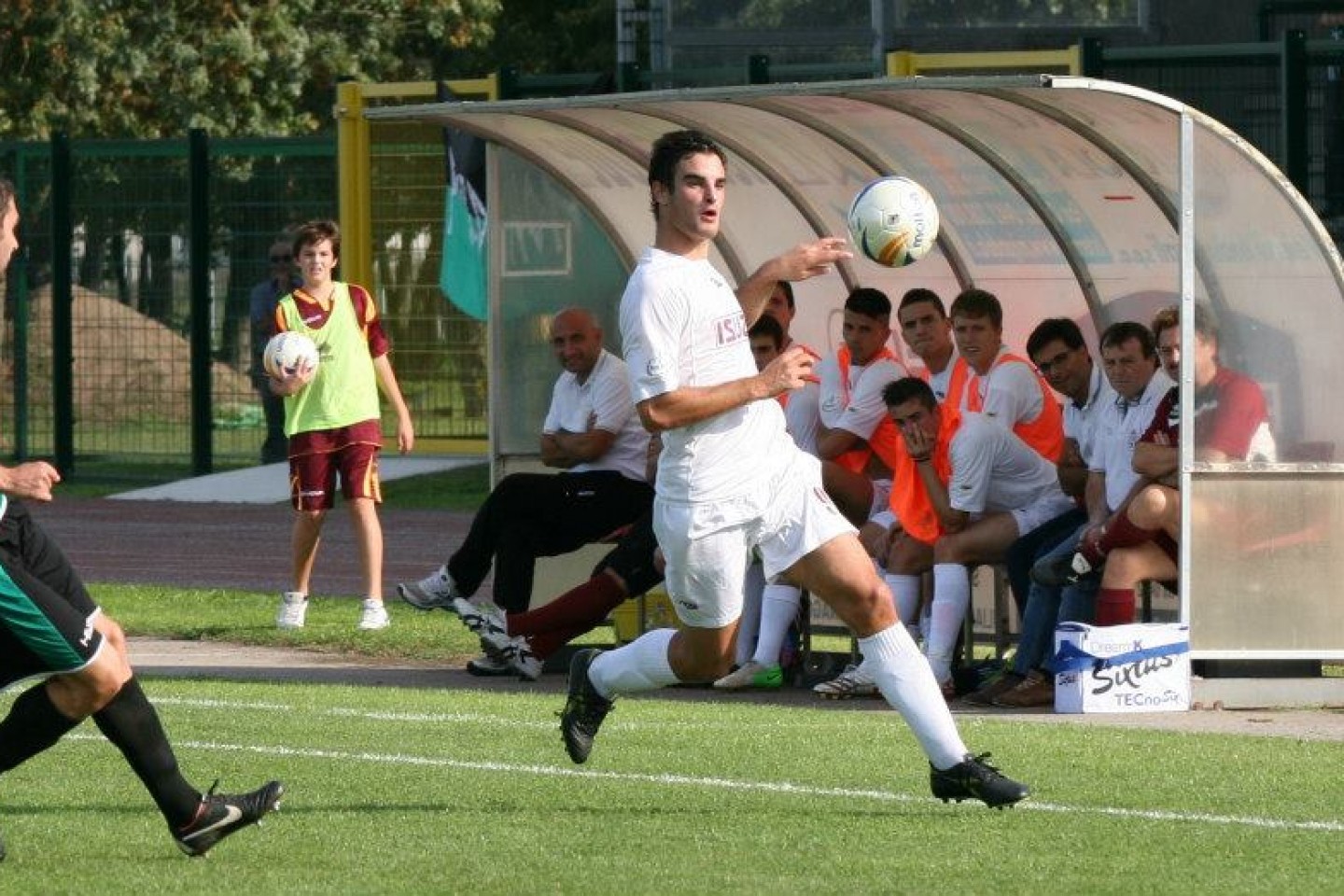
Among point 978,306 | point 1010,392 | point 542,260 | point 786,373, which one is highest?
point 542,260

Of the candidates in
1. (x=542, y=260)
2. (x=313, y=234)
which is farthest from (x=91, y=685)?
(x=313, y=234)

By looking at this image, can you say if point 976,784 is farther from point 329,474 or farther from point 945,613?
point 329,474

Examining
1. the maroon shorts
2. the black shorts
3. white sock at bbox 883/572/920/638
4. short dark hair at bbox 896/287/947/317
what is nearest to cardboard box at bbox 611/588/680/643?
white sock at bbox 883/572/920/638

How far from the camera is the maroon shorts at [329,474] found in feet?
47.6

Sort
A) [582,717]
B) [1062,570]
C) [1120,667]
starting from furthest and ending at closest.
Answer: [1062,570] → [1120,667] → [582,717]

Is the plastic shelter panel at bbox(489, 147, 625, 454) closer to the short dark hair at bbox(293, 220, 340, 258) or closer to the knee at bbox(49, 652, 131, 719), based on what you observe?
the short dark hair at bbox(293, 220, 340, 258)

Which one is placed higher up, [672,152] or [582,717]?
[672,152]

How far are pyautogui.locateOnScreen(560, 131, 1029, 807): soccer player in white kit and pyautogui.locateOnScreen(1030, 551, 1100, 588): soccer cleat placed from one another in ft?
10.7

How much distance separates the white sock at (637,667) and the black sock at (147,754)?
1809 millimetres

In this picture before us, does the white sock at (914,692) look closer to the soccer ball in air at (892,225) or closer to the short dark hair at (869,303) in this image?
the soccer ball in air at (892,225)

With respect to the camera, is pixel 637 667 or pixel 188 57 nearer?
pixel 637 667

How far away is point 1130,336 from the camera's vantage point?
11.8 metres

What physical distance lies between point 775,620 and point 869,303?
5.03 ft

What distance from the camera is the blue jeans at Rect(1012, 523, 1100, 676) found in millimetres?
11742
